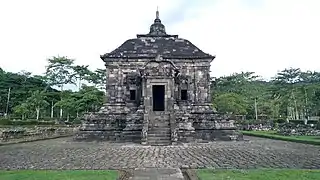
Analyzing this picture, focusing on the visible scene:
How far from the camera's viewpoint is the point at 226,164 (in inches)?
450

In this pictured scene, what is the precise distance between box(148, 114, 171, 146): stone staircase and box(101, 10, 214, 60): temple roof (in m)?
7.35

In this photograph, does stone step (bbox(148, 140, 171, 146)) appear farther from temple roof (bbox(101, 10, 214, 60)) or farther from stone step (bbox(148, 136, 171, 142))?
temple roof (bbox(101, 10, 214, 60))

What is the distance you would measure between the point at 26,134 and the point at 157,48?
1373 cm

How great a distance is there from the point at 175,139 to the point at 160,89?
9.97 m

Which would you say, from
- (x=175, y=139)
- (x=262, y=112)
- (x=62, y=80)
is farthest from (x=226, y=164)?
(x=262, y=112)

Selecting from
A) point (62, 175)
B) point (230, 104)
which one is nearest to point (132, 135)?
point (62, 175)

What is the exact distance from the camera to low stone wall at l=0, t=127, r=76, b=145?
74.7 feet

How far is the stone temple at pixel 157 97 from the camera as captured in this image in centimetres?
2352

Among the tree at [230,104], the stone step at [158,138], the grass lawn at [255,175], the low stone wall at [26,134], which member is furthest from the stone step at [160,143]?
the tree at [230,104]

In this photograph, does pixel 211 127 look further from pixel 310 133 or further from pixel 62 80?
pixel 62 80

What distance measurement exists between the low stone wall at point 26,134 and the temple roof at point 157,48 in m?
8.56

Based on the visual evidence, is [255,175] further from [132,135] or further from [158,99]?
[158,99]

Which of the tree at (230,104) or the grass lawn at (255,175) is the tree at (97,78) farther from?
the grass lawn at (255,175)

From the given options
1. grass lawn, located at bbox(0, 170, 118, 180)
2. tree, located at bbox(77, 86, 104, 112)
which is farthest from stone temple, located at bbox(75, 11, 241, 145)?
tree, located at bbox(77, 86, 104, 112)
